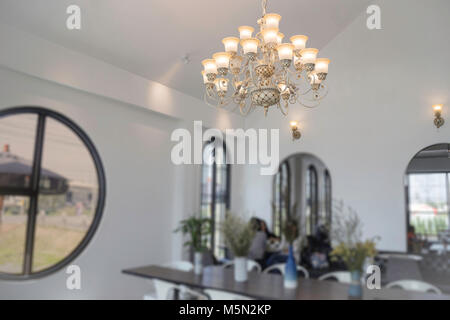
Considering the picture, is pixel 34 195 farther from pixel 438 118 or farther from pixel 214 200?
pixel 438 118

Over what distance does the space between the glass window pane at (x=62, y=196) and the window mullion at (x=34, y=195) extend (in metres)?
0.04

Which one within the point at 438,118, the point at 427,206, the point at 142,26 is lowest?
the point at 427,206

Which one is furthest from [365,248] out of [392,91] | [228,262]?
[228,262]

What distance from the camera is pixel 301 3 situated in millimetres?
2092

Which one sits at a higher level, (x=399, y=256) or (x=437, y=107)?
(x=437, y=107)

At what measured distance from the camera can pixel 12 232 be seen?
10.9 ft

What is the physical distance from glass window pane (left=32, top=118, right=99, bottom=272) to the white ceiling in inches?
41.3

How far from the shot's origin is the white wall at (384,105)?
1.37m

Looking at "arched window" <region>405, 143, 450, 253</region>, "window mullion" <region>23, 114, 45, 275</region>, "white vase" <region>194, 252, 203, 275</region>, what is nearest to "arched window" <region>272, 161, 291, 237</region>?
"arched window" <region>405, 143, 450, 253</region>

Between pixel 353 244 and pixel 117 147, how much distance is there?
116 inches

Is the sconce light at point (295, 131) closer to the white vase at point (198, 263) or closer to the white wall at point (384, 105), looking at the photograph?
the white wall at point (384, 105)

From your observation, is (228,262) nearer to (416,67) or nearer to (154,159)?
(154,159)

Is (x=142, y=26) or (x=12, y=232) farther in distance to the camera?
(x=12, y=232)

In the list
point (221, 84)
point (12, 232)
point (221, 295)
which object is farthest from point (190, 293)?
point (12, 232)
